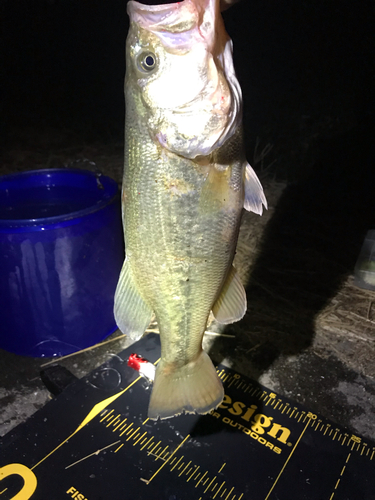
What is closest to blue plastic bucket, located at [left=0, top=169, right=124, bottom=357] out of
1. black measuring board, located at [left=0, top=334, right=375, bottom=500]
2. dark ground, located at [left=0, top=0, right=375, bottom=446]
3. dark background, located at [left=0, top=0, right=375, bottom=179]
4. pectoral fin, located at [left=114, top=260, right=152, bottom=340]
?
dark ground, located at [left=0, top=0, right=375, bottom=446]

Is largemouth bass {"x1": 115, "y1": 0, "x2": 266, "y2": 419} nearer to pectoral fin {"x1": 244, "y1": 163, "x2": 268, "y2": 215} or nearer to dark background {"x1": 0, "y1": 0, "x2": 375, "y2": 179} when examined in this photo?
A: pectoral fin {"x1": 244, "y1": 163, "x2": 268, "y2": 215}

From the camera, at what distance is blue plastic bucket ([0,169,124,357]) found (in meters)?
1.71

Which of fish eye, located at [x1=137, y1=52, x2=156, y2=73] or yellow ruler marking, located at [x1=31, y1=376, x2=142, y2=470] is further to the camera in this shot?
yellow ruler marking, located at [x1=31, y1=376, x2=142, y2=470]

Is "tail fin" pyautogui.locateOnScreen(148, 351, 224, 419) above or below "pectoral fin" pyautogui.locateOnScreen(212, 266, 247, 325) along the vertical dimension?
below

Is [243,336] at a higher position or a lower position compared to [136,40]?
lower

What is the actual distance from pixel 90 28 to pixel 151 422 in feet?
17.7

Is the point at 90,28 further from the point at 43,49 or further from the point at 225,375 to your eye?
the point at 225,375

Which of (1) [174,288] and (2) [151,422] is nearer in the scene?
(1) [174,288]

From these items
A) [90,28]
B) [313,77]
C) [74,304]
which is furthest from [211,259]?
[90,28]

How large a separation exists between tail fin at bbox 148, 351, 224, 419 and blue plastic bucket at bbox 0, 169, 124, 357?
2.97 ft

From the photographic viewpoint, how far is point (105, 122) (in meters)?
5.88

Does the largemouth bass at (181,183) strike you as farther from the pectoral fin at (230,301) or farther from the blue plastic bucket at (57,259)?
the blue plastic bucket at (57,259)

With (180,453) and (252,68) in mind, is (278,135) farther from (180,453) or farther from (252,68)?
(180,453)

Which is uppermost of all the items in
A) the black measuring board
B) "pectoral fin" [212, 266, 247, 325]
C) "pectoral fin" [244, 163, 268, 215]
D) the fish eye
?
the fish eye
